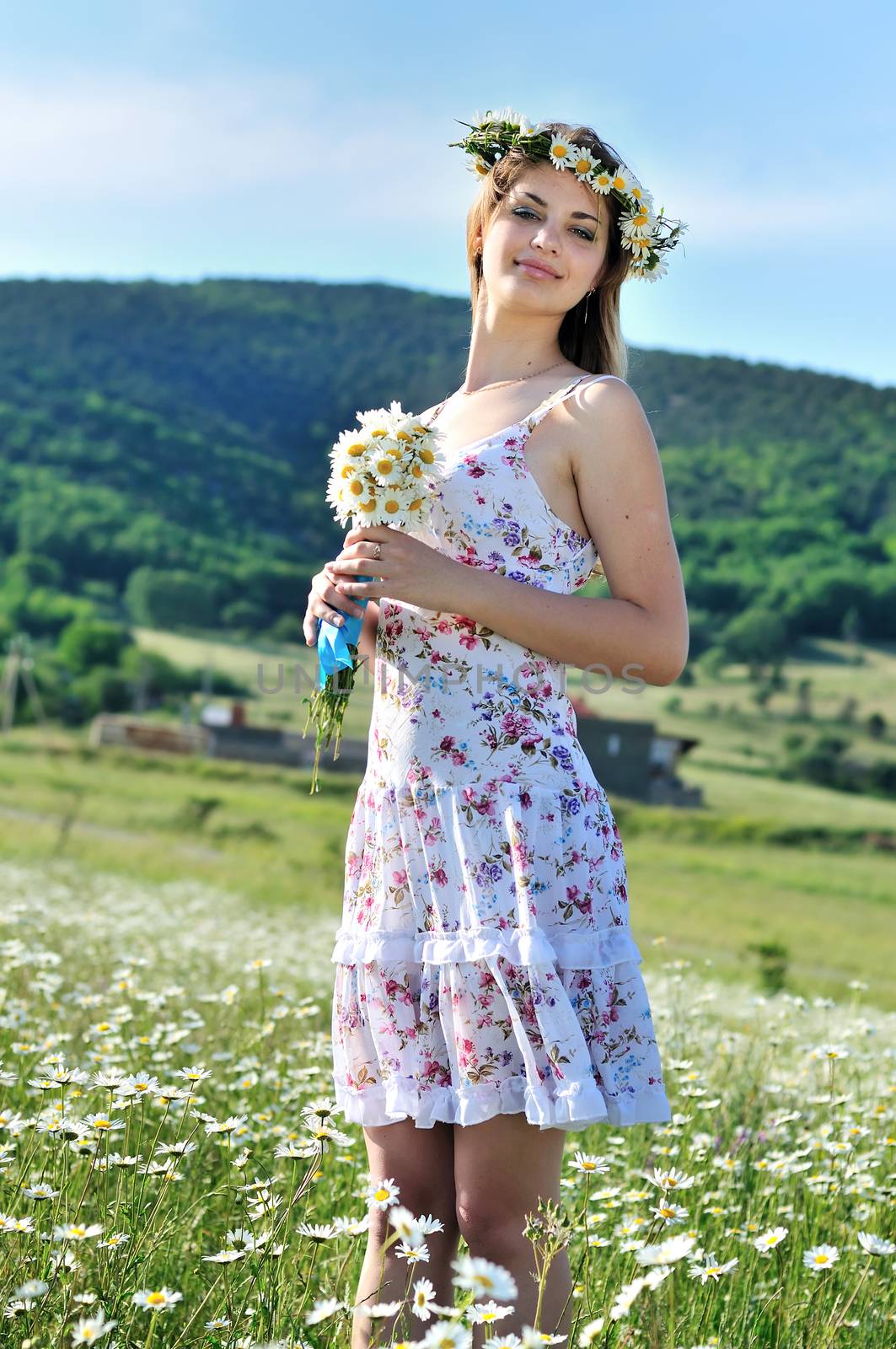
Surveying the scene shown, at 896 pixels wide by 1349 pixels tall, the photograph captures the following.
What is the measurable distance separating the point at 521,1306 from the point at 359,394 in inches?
5265

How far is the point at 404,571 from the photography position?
2.43 m

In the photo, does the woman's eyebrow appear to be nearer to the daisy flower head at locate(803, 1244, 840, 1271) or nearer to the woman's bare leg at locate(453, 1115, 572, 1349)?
the woman's bare leg at locate(453, 1115, 572, 1349)

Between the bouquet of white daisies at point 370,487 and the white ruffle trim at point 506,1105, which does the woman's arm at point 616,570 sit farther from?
the white ruffle trim at point 506,1105

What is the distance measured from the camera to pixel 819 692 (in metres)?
93.4

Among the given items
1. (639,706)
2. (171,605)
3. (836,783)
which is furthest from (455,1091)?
(171,605)

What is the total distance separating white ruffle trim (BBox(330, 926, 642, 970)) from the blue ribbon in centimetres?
51

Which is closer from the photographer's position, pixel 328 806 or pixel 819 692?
pixel 328 806

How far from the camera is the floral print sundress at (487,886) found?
229cm

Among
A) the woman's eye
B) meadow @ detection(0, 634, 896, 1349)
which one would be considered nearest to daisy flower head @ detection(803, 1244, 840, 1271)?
meadow @ detection(0, 634, 896, 1349)

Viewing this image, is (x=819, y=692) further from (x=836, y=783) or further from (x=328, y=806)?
(x=328, y=806)

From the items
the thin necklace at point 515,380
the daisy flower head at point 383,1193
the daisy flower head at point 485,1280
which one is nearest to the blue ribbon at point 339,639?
the thin necklace at point 515,380

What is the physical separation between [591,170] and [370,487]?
0.87m

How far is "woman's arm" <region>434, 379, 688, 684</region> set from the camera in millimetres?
2447

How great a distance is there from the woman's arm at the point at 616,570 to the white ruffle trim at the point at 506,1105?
751 mm
